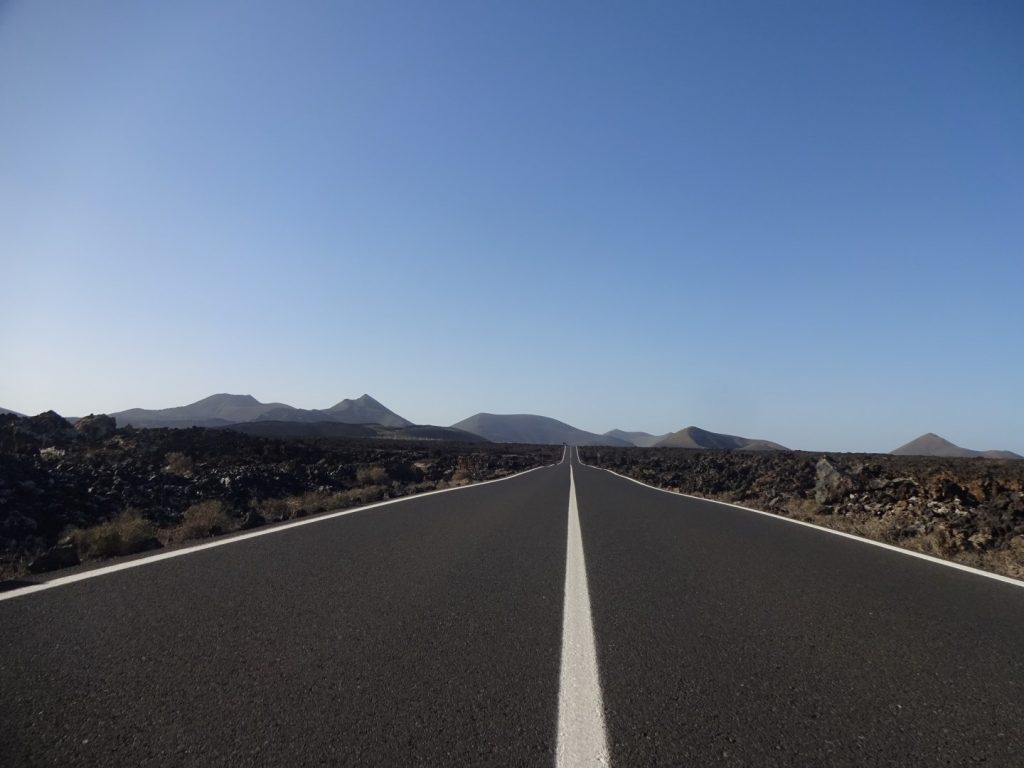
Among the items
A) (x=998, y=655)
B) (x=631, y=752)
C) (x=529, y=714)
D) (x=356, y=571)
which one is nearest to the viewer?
(x=631, y=752)

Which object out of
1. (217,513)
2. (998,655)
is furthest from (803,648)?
(217,513)

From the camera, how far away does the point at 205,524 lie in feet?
34.3

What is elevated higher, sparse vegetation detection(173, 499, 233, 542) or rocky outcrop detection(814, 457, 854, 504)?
rocky outcrop detection(814, 457, 854, 504)

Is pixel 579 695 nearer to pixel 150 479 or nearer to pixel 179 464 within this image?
pixel 150 479

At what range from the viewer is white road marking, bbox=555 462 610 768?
2.87 meters

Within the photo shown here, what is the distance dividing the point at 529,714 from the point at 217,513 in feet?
34.7

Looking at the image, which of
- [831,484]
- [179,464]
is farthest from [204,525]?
[831,484]

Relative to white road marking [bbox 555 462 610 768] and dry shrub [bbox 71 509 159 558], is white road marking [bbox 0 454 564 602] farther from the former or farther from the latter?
white road marking [bbox 555 462 610 768]

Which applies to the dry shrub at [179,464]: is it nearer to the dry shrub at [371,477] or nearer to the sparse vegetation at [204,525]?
the dry shrub at [371,477]

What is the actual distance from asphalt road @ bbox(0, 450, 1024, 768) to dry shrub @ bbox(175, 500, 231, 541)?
3.05 m

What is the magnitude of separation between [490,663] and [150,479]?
16.8 m

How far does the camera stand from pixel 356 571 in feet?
22.2

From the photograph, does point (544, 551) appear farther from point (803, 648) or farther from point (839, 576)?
point (803, 648)

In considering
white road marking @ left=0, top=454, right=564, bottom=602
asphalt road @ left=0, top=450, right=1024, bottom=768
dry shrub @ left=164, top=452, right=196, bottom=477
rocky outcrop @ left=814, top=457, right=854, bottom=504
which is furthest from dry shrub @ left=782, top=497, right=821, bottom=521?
dry shrub @ left=164, top=452, right=196, bottom=477
